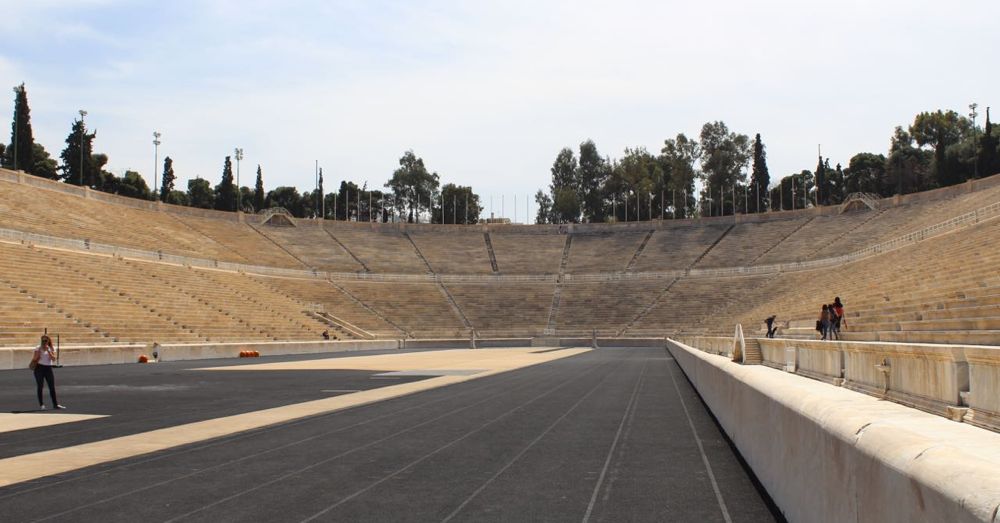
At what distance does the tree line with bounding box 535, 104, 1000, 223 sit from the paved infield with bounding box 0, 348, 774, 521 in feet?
307

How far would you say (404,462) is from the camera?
11.3 m

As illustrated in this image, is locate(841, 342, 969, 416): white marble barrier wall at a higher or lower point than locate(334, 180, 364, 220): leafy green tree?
lower

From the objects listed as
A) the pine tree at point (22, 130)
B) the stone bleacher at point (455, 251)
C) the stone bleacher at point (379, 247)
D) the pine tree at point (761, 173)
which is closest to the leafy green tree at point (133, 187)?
the pine tree at point (22, 130)

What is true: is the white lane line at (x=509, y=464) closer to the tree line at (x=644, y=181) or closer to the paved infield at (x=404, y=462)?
the paved infield at (x=404, y=462)

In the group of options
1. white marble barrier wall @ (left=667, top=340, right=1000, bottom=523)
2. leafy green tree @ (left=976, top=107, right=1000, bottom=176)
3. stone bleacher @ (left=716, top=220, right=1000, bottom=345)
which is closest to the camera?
white marble barrier wall @ (left=667, top=340, right=1000, bottom=523)

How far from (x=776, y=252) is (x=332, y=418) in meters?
72.6

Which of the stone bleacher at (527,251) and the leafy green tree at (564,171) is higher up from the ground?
the leafy green tree at (564,171)

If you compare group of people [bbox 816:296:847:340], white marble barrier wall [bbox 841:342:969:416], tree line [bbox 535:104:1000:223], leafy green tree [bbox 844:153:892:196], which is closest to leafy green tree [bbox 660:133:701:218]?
tree line [bbox 535:104:1000:223]

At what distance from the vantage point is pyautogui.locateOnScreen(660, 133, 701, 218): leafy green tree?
130875mm

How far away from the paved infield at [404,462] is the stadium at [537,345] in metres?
0.08

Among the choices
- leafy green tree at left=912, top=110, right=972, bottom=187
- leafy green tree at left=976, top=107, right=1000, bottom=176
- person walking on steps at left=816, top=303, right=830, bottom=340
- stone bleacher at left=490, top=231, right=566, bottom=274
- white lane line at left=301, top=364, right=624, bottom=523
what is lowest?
white lane line at left=301, top=364, right=624, bottom=523

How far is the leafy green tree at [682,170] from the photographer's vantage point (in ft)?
429

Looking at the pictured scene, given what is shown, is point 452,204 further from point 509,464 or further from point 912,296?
point 509,464

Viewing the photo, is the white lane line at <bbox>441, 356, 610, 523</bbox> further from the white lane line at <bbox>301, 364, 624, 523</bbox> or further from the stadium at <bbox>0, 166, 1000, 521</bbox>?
the white lane line at <bbox>301, 364, 624, 523</bbox>
